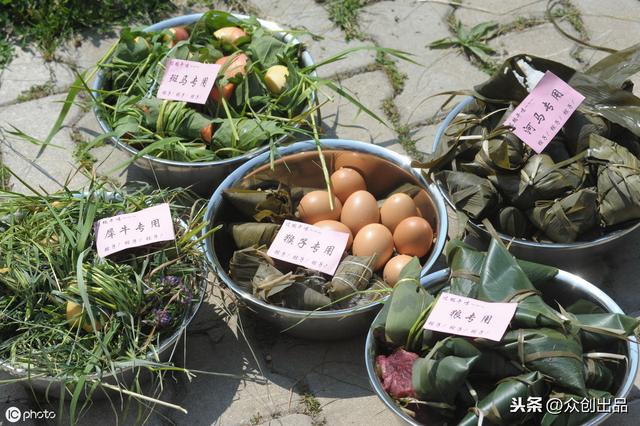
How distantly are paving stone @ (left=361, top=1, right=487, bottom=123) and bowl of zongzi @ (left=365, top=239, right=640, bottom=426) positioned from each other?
41.5 inches

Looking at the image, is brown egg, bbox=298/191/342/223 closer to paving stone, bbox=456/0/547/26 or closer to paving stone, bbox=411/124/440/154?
paving stone, bbox=411/124/440/154

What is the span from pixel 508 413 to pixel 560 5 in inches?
80.5

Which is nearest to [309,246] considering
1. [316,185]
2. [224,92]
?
[316,185]

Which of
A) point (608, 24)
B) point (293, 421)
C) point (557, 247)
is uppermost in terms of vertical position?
point (608, 24)

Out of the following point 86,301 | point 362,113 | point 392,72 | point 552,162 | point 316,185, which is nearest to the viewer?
point 86,301

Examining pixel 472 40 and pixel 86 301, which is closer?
pixel 86 301

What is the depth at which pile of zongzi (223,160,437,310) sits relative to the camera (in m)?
2.06

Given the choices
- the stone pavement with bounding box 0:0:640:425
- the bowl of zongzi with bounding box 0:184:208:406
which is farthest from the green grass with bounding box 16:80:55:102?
the bowl of zongzi with bounding box 0:184:208:406

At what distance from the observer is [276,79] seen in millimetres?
2564

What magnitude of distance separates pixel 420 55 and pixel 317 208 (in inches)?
41.0

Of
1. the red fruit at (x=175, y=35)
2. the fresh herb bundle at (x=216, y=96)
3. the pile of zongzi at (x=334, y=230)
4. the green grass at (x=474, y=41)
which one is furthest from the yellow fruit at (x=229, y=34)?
the green grass at (x=474, y=41)

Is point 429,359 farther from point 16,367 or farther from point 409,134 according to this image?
point 409,134

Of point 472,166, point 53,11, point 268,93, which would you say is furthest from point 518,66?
point 53,11

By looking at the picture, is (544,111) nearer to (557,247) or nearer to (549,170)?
(549,170)
